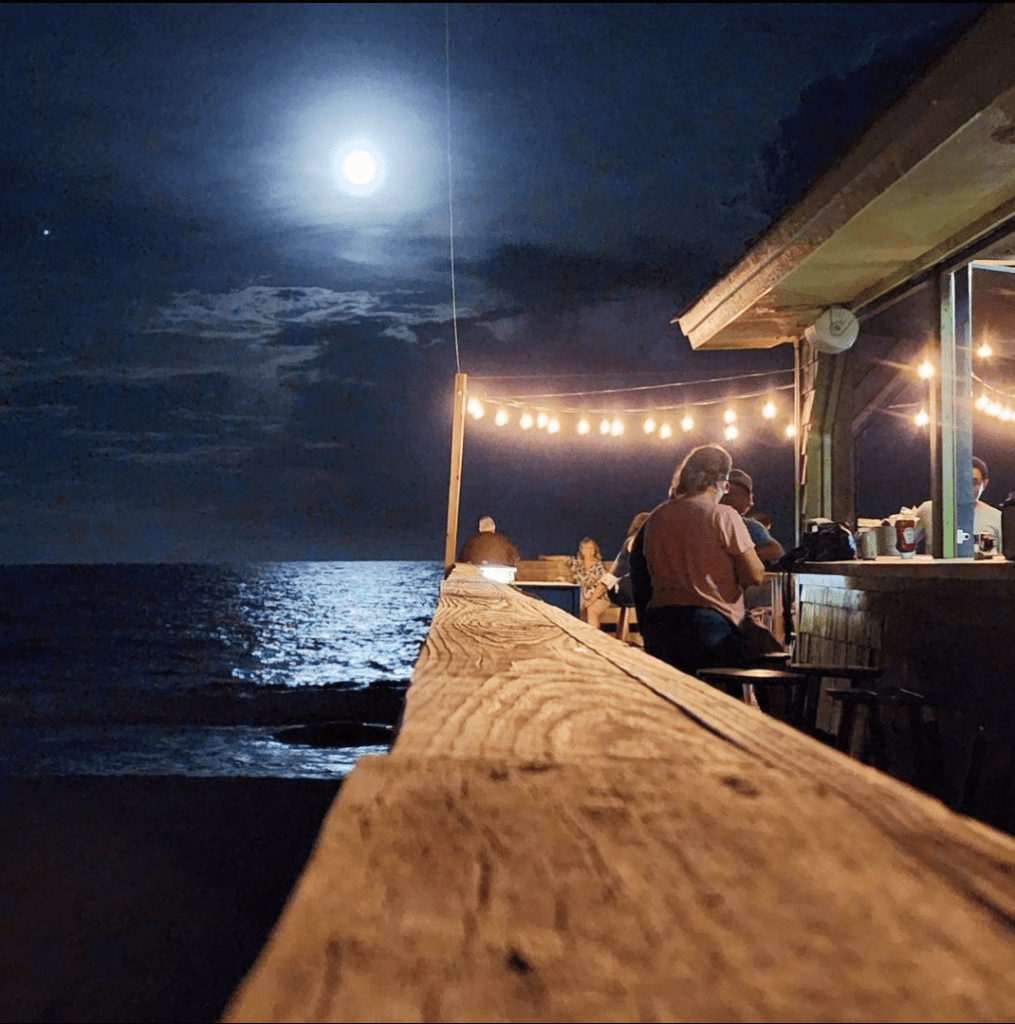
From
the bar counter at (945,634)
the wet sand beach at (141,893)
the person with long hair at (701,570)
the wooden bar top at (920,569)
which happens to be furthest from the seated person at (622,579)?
the wet sand beach at (141,893)

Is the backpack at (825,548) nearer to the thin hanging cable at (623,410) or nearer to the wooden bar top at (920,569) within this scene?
the wooden bar top at (920,569)

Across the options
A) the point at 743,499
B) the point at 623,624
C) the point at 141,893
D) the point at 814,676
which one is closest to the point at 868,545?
the point at 743,499

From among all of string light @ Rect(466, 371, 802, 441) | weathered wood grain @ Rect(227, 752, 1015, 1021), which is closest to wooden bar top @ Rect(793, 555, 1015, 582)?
weathered wood grain @ Rect(227, 752, 1015, 1021)

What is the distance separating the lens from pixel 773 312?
762 centimetres

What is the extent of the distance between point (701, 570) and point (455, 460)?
853 centimetres

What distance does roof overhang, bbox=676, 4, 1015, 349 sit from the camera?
393 cm

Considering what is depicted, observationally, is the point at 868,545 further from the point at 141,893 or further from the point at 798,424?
the point at 141,893

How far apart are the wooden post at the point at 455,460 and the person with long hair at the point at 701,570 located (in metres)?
8.12

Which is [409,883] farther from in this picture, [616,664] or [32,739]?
[32,739]

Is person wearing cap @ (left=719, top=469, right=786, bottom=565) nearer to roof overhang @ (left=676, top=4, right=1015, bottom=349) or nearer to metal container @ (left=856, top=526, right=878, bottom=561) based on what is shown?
metal container @ (left=856, top=526, right=878, bottom=561)

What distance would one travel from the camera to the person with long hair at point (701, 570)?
4.94m

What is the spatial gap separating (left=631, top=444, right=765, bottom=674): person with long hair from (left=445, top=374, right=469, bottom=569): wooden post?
8.12m

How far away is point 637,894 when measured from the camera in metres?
0.78

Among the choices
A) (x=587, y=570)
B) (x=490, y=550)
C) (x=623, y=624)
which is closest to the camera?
(x=623, y=624)
